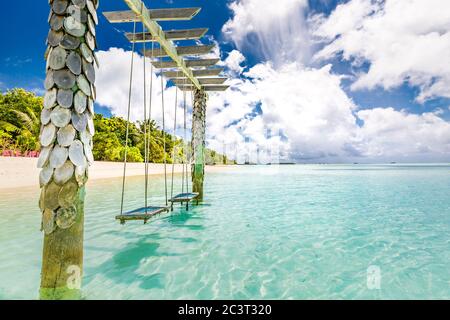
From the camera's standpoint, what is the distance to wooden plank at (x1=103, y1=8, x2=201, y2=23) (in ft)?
19.0

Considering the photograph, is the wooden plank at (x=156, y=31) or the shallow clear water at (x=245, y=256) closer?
the shallow clear water at (x=245, y=256)

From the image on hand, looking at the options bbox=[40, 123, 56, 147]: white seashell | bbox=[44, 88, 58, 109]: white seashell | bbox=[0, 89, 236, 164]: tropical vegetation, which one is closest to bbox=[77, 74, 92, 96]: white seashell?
bbox=[44, 88, 58, 109]: white seashell

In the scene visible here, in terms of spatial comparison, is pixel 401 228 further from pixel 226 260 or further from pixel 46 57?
pixel 46 57

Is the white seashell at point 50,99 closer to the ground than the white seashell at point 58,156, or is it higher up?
higher up

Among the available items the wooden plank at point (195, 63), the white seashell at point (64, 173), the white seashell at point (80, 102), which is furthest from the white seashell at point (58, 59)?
the wooden plank at point (195, 63)

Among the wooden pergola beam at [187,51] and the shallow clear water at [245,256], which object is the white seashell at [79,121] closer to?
the shallow clear water at [245,256]

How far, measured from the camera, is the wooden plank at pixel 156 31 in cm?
562

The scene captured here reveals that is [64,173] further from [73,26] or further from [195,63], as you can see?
[195,63]

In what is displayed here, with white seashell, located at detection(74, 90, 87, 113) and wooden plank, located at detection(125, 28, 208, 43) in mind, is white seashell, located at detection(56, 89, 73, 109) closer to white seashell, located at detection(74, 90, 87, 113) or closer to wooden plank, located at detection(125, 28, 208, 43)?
white seashell, located at detection(74, 90, 87, 113)

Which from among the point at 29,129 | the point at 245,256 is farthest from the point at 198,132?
the point at 29,129

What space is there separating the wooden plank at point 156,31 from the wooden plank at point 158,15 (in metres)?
0.14

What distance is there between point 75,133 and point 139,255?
352 cm

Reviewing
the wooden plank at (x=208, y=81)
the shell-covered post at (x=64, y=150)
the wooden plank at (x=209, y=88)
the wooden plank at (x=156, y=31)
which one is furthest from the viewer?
A: the wooden plank at (x=209, y=88)

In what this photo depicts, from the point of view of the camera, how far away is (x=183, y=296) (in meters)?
4.01
